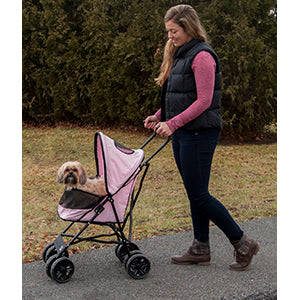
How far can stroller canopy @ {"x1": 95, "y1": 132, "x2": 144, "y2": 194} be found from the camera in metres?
3.29

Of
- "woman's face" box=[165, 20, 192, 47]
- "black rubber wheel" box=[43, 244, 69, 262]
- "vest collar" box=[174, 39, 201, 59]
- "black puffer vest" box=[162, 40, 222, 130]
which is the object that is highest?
"woman's face" box=[165, 20, 192, 47]

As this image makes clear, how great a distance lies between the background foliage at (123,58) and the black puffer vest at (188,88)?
5968 millimetres

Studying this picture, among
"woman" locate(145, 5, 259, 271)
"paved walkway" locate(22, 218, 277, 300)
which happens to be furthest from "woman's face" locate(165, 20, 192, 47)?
"paved walkway" locate(22, 218, 277, 300)

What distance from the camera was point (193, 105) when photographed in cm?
318

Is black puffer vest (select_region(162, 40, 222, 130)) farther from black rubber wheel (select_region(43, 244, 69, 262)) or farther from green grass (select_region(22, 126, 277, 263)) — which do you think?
green grass (select_region(22, 126, 277, 263))

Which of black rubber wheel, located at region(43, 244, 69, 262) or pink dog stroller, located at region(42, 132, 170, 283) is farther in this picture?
black rubber wheel, located at region(43, 244, 69, 262)

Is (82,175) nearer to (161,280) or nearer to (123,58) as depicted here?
(161,280)

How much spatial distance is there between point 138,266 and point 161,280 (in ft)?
0.72

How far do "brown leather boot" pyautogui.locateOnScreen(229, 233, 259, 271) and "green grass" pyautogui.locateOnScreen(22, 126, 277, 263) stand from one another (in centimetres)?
139

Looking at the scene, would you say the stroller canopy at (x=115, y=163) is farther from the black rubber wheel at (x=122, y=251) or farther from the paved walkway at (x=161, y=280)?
the paved walkway at (x=161, y=280)

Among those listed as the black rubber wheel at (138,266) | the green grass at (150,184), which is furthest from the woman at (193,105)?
the green grass at (150,184)

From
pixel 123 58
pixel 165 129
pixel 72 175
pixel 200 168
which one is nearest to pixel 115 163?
pixel 72 175

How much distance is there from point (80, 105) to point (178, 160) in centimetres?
809

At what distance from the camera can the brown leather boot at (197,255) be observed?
3.74m
